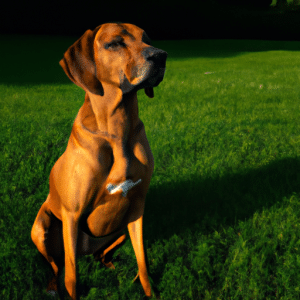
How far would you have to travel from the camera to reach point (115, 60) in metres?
1.55

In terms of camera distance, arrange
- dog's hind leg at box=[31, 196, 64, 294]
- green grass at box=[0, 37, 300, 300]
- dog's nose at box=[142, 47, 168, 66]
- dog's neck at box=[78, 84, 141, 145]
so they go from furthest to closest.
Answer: green grass at box=[0, 37, 300, 300]
dog's hind leg at box=[31, 196, 64, 294]
dog's neck at box=[78, 84, 141, 145]
dog's nose at box=[142, 47, 168, 66]

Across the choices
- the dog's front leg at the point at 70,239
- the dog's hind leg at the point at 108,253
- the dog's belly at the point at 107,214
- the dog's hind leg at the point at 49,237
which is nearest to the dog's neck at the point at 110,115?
the dog's belly at the point at 107,214

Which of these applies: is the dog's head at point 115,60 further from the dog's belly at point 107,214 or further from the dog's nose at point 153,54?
the dog's belly at point 107,214

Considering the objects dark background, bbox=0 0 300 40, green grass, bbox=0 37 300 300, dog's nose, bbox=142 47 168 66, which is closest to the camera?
dog's nose, bbox=142 47 168 66

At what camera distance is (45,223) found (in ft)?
6.36

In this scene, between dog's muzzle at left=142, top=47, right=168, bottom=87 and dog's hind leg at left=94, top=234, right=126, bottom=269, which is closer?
dog's muzzle at left=142, top=47, right=168, bottom=87

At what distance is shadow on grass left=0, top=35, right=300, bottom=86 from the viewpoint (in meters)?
9.62

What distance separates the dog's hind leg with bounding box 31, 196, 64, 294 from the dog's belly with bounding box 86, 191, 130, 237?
0.28 m

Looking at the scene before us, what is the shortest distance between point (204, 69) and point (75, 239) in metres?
9.62

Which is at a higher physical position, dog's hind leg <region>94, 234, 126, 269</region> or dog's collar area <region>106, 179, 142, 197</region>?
dog's collar area <region>106, 179, 142, 197</region>


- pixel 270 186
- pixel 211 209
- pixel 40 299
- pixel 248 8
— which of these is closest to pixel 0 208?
pixel 40 299

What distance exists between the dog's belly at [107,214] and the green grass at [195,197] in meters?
0.54

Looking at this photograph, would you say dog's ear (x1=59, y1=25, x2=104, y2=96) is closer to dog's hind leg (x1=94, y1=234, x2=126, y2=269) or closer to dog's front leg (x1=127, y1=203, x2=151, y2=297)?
dog's front leg (x1=127, y1=203, x2=151, y2=297)

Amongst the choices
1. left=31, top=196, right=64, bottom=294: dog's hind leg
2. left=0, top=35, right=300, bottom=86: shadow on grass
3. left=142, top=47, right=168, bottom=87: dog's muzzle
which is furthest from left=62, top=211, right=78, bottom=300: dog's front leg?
left=0, top=35, right=300, bottom=86: shadow on grass
